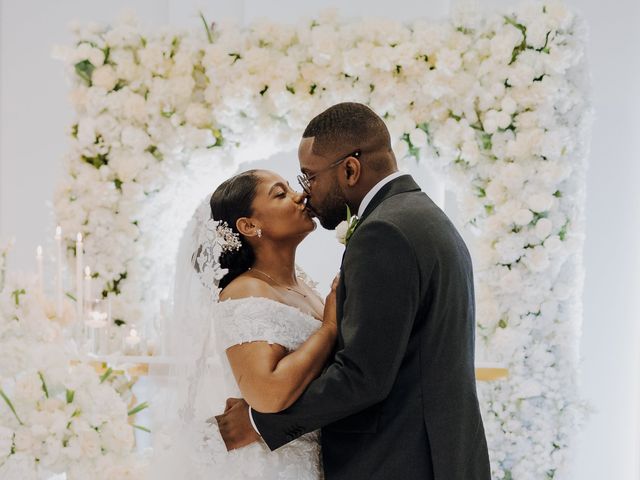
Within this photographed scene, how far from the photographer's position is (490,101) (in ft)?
16.3

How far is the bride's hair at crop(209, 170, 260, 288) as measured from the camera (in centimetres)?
327

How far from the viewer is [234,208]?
3277 millimetres

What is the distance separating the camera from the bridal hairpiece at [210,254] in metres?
3.05

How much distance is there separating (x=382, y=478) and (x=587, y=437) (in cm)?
392

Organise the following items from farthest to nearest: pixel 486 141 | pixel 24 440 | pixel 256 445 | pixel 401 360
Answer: pixel 486 141 < pixel 256 445 < pixel 401 360 < pixel 24 440

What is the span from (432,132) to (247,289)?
7.93 feet

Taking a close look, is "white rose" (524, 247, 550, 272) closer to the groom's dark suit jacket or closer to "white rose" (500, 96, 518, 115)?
"white rose" (500, 96, 518, 115)

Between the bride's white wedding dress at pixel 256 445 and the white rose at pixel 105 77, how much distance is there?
9.03 ft

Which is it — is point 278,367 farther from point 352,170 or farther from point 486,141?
point 486,141

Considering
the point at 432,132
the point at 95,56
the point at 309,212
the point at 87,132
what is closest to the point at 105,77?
the point at 95,56

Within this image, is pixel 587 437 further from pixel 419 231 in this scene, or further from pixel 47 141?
pixel 47 141

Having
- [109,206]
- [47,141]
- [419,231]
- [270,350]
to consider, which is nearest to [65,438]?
[270,350]

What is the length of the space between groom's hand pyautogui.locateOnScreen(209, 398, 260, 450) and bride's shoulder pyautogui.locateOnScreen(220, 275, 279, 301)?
38 cm

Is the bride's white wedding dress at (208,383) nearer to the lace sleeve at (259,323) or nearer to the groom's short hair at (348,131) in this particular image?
the lace sleeve at (259,323)
